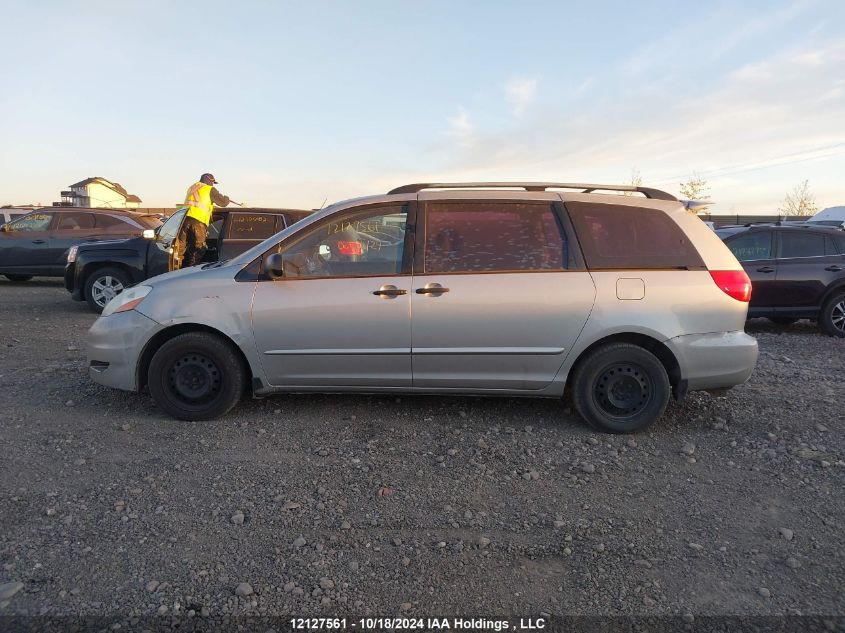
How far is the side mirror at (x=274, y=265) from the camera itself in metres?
4.36

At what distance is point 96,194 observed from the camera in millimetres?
43625

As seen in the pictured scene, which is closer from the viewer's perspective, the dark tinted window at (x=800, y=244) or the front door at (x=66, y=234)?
the dark tinted window at (x=800, y=244)

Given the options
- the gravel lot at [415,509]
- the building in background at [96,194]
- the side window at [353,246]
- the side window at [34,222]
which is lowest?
the gravel lot at [415,509]

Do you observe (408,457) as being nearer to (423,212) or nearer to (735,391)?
(423,212)

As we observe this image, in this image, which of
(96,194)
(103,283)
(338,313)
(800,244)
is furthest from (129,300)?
(96,194)

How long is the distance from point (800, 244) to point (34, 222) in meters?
13.9

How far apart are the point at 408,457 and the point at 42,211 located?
12.3 m

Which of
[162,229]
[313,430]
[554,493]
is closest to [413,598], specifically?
[554,493]

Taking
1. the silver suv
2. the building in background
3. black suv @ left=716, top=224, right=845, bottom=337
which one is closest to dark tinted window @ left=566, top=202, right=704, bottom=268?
the silver suv

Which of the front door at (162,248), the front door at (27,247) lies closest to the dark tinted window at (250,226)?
the front door at (162,248)

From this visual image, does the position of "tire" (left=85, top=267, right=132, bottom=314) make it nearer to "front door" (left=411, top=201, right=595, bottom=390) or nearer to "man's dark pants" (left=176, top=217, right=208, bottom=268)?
"man's dark pants" (left=176, top=217, right=208, bottom=268)

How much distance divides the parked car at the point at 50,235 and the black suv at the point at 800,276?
1126cm

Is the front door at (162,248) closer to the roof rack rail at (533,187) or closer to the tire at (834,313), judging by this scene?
the roof rack rail at (533,187)

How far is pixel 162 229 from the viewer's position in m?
9.49
